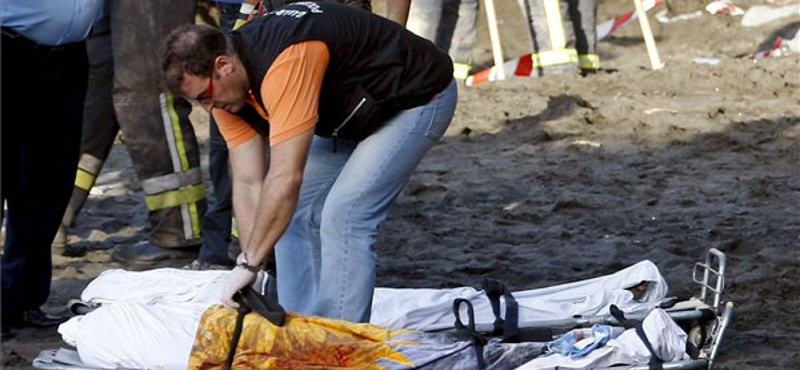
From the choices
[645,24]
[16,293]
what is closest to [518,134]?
[645,24]

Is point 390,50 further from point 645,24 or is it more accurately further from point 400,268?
point 645,24

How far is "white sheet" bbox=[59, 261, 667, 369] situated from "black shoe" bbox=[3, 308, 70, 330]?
257 millimetres

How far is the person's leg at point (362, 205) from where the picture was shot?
4.89 meters

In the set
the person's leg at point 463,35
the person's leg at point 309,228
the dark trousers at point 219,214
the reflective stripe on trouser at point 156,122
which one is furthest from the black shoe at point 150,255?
the person's leg at point 463,35

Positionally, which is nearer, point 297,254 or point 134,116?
point 297,254

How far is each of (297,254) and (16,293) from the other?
1280 mm

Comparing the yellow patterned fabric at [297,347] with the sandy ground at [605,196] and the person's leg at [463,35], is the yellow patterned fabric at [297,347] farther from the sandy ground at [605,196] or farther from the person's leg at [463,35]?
the person's leg at [463,35]

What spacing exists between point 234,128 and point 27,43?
963mm

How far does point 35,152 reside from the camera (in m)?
5.70

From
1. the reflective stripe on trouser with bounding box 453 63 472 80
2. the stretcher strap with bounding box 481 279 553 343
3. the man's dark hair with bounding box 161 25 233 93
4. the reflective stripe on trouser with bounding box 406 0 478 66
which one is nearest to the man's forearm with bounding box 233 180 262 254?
the man's dark hair with bounding box 161 25 233 93

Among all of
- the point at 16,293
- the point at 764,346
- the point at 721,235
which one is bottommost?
the point at 721,235

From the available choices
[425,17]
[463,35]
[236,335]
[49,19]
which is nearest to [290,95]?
[236,335]

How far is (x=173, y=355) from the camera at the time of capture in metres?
4.95

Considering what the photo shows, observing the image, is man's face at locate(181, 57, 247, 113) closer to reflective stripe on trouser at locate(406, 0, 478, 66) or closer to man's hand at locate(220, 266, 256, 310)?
man's hand at locate(220, 266, 256, 310)
